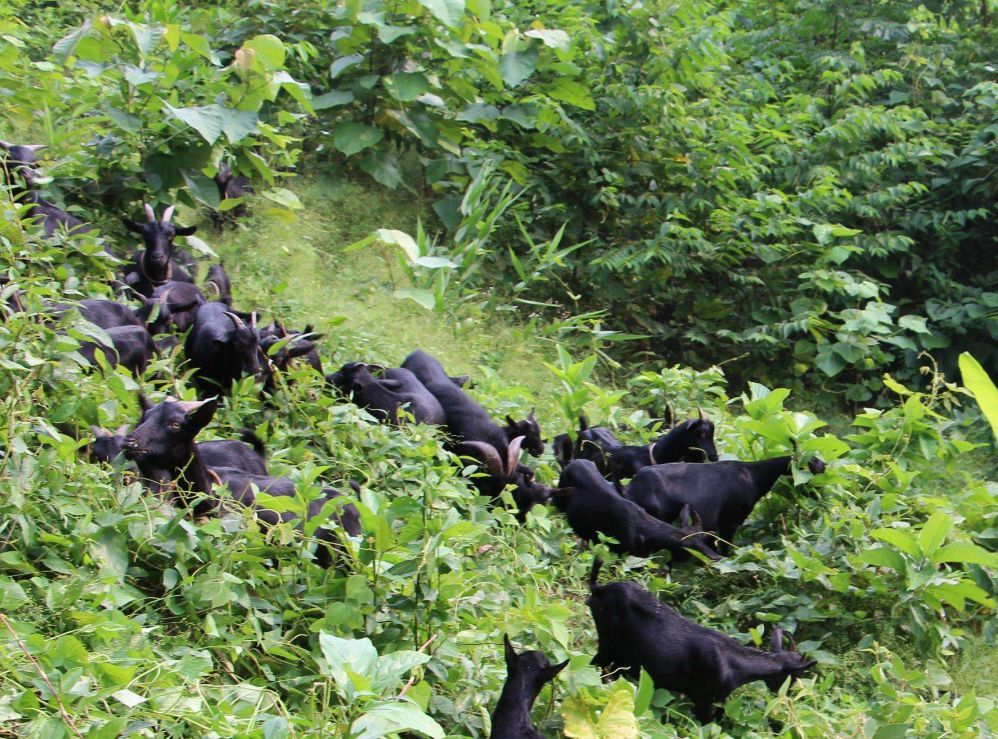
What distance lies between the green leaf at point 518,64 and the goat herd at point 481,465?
9.38 feet

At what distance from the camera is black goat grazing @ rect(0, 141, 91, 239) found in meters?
5.24

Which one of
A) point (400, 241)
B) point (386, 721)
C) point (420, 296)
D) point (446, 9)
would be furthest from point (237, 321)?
point (446, 9)

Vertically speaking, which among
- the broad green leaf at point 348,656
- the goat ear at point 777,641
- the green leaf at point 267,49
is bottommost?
the goat ear at point 777,641

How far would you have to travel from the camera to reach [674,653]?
3.49 m

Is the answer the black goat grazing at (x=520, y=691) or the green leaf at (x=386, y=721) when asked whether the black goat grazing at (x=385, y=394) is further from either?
the green leaf at (x=386, y=721)

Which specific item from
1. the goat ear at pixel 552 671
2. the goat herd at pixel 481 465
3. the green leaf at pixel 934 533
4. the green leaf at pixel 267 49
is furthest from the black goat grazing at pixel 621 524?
the green leaf at pixel 267 49

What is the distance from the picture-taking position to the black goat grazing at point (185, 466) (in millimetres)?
3383

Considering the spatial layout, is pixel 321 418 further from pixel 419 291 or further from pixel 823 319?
pixel 823 319

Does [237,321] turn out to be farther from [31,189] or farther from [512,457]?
[31,189]

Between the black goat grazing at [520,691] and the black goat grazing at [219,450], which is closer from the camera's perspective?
the black goat grazing at [520,691]

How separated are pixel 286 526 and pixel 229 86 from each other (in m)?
3.86

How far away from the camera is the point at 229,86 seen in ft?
20.4

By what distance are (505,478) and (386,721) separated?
7.71 ft

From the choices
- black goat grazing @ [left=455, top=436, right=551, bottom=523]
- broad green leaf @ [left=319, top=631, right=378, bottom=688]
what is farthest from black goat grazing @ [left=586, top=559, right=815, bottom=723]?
broad green leaf @ [left=319, top=631, right=378, bottom=688]
